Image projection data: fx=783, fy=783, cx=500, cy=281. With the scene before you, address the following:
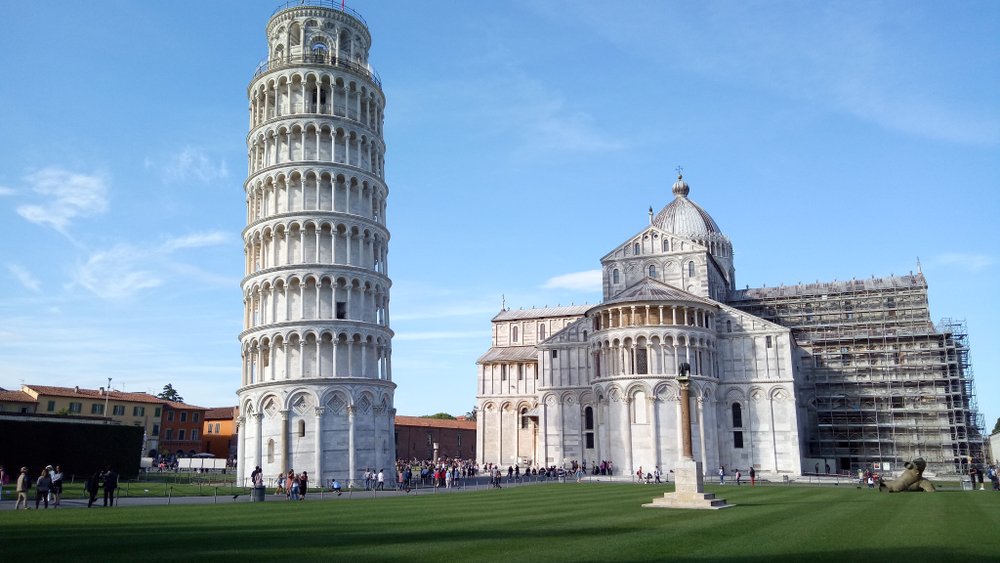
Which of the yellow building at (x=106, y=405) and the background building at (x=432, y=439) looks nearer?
the yellow building at (x=106, y=405)

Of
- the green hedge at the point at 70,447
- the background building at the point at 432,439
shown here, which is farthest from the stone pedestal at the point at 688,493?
the background building at the point at 432,439

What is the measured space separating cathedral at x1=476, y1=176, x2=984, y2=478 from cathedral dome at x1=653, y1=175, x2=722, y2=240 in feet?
23.4

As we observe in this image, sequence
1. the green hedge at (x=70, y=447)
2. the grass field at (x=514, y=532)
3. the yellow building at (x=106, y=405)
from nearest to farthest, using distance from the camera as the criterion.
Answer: the grass field at (x=514, y=532) → the green hedge at (x=70, y=447) → the yellow building at (x=106, y=405)

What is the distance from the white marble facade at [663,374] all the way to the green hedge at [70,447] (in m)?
34.3

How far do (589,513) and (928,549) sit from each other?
11551 mm

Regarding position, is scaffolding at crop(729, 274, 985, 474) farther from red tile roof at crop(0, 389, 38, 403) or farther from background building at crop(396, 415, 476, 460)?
red tile roof at crop(0, 389, 38, 403)

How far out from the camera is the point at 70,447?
5162cm

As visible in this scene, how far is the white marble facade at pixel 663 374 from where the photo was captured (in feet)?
207

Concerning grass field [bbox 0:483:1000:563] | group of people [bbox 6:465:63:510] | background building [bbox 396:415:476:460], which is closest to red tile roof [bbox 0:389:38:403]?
background building [bbox 396:415:476:460]

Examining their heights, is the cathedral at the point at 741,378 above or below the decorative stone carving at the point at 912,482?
above

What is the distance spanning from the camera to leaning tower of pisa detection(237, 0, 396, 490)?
4916cm

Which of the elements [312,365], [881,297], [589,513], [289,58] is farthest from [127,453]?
[881,297]

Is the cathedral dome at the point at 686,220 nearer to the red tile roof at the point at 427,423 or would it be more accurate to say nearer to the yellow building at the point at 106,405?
the red tile roof at the point at 427,423

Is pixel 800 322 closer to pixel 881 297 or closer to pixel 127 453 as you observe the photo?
pixel 881 297
